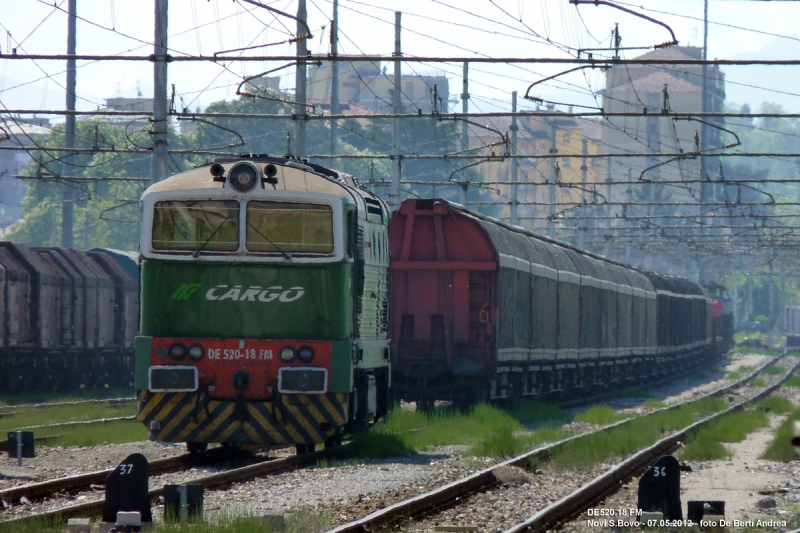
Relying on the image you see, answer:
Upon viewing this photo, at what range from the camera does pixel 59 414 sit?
20188 mm

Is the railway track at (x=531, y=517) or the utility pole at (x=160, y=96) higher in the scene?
the utility pole at (x=160, y=96)

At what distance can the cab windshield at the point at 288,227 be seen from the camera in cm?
1244

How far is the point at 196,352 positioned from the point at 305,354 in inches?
45.2

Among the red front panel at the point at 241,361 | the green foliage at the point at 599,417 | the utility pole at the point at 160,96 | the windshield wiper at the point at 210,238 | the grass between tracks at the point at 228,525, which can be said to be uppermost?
the utility pole at the point at 160,96

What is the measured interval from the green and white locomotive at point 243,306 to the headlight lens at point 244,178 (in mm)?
15

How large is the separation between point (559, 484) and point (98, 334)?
19703 mm

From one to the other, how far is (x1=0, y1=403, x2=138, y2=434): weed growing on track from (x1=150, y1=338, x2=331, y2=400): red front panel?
5.13 meters

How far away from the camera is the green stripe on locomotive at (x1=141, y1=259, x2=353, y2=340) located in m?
12.5

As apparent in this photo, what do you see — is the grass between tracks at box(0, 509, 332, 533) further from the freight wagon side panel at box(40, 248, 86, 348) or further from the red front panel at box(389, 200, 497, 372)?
the freight wagon side panel at box(40, 248, 86, 348)

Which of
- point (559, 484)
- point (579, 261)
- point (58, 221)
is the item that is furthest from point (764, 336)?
point (559, 484)

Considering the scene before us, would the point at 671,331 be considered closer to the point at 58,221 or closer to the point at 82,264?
the point at 82,264

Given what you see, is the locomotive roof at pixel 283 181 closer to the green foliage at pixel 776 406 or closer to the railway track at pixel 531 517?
the railway track at pixel 531 517

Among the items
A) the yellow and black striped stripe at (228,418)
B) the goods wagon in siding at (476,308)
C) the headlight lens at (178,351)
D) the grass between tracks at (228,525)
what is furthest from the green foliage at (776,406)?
the grass between tracks at (228,525)

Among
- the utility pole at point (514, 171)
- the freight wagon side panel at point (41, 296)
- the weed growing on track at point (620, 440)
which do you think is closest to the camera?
the weed growing on track at point (620, 440)
